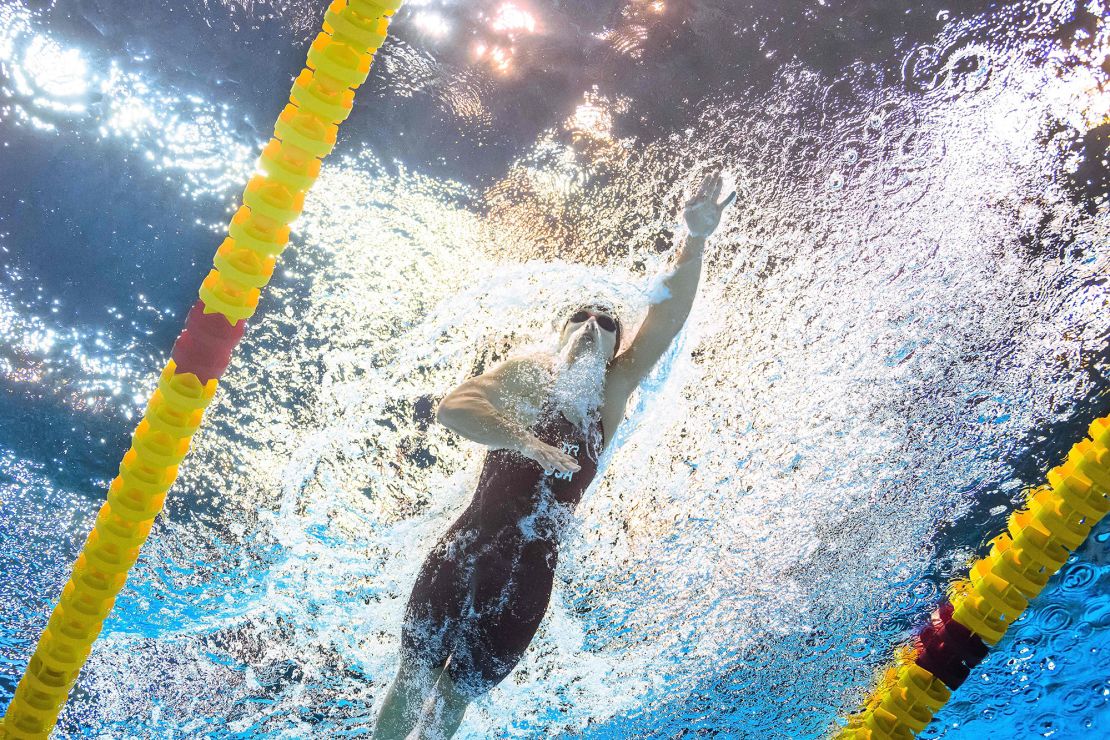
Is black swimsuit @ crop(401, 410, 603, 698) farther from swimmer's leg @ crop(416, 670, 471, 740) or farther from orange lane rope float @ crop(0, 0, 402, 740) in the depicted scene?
orange lane rope float @ crop(0, 0, 402, 740)

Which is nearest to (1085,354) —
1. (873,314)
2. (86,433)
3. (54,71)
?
(873,314)

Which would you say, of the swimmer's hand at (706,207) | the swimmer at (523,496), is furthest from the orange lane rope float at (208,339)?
the swimmer's hand at (706,207)

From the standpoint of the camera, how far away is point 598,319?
3.28 metres

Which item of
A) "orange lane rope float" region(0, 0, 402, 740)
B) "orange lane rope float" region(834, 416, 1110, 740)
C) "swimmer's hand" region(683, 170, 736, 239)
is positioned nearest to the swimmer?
"swimmer's hand" region(683, 170, 736, 239)

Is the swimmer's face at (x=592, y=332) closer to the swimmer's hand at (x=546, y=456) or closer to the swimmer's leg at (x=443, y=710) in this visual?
the swimmer's hand at (x=546, y=456)

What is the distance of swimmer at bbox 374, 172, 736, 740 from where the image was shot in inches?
122

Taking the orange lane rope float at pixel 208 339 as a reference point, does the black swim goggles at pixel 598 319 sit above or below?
above

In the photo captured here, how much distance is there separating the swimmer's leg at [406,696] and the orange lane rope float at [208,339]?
4.65 feet

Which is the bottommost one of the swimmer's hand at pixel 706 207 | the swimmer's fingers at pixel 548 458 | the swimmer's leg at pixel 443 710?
the swimmer's leg at pixel 443 710

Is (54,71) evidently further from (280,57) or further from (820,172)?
(820,172)

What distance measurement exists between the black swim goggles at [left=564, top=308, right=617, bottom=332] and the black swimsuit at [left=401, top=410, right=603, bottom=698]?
459mm

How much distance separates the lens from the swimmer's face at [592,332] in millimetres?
3213

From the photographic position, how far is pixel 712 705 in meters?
6.35

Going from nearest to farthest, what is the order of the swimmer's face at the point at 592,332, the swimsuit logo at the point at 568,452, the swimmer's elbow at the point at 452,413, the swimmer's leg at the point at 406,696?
the swimmer's elbow at the point at 452,413 → the swimsuit logo at the point at 568,452 → the swimmer's face at the point at 592,332 → the swimmer's leg at the point at 406,696
